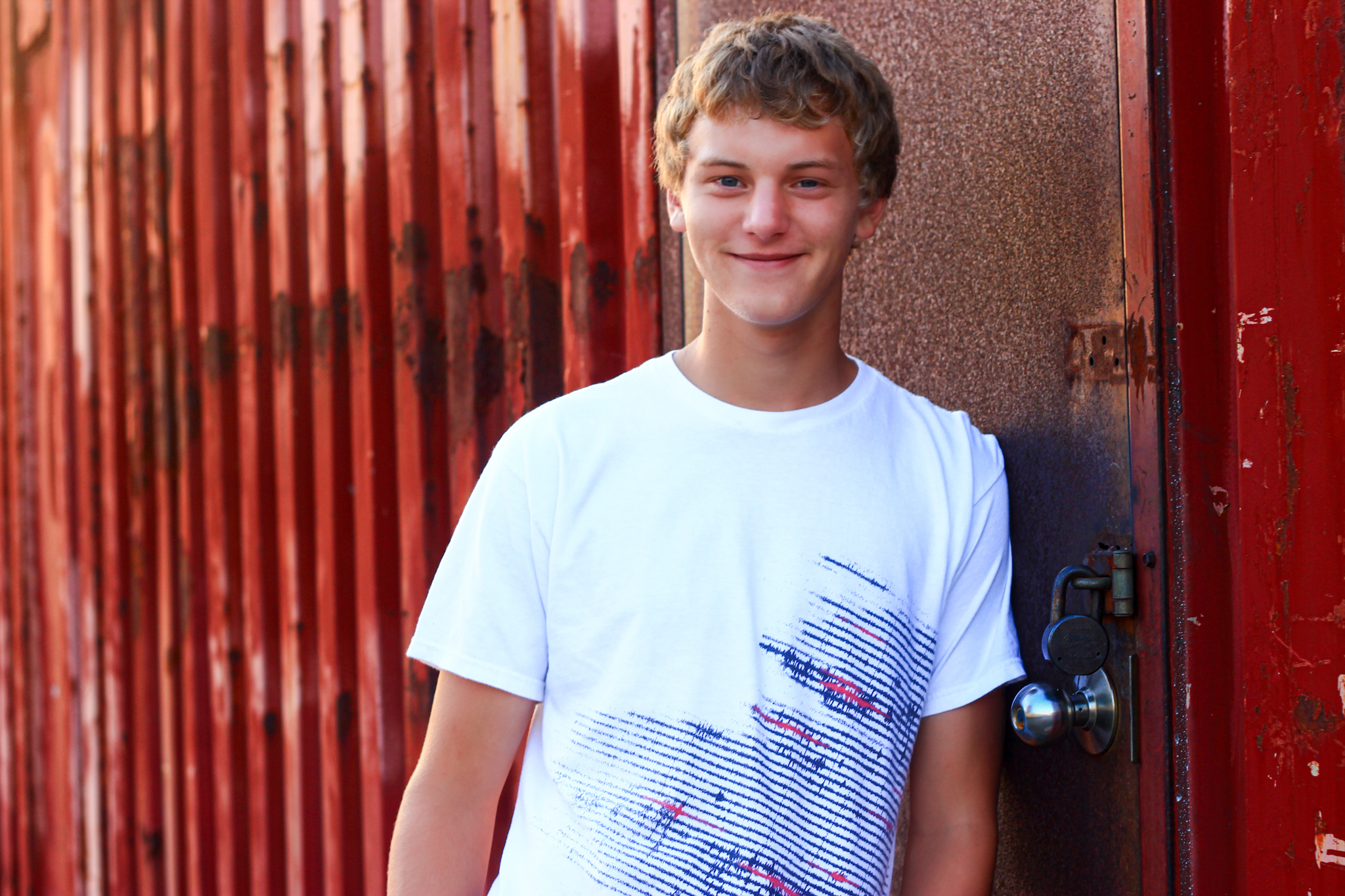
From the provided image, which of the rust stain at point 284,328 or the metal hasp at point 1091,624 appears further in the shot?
the rust stain at point 284,328

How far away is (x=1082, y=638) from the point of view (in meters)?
1.33

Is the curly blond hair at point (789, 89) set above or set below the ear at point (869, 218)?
above

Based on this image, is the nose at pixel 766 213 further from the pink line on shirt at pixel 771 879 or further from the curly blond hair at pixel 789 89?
the pink line on shirt at pixel 771 879

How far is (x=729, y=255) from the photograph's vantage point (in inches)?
56.5

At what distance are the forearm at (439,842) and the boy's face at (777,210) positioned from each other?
707 millimetres

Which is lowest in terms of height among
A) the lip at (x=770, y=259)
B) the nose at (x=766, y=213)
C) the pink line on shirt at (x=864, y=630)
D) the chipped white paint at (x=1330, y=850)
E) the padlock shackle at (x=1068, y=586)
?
the chipped white paint at (x=1330, y=850)

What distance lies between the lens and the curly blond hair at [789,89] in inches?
56.3

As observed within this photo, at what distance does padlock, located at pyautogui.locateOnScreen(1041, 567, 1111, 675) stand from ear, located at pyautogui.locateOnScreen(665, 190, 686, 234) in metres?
0.68

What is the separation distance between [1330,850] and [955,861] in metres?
0.46

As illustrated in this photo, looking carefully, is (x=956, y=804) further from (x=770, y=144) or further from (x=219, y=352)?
(x=219, y=352)

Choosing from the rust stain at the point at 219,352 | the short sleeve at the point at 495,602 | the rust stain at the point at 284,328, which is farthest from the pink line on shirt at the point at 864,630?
the rust stain at the point at 219,352

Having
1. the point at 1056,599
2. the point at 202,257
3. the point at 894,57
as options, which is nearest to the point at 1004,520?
the point at 1056,599

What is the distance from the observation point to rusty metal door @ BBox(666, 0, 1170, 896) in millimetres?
1302

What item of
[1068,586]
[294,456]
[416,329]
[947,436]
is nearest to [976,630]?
[1068,586]
